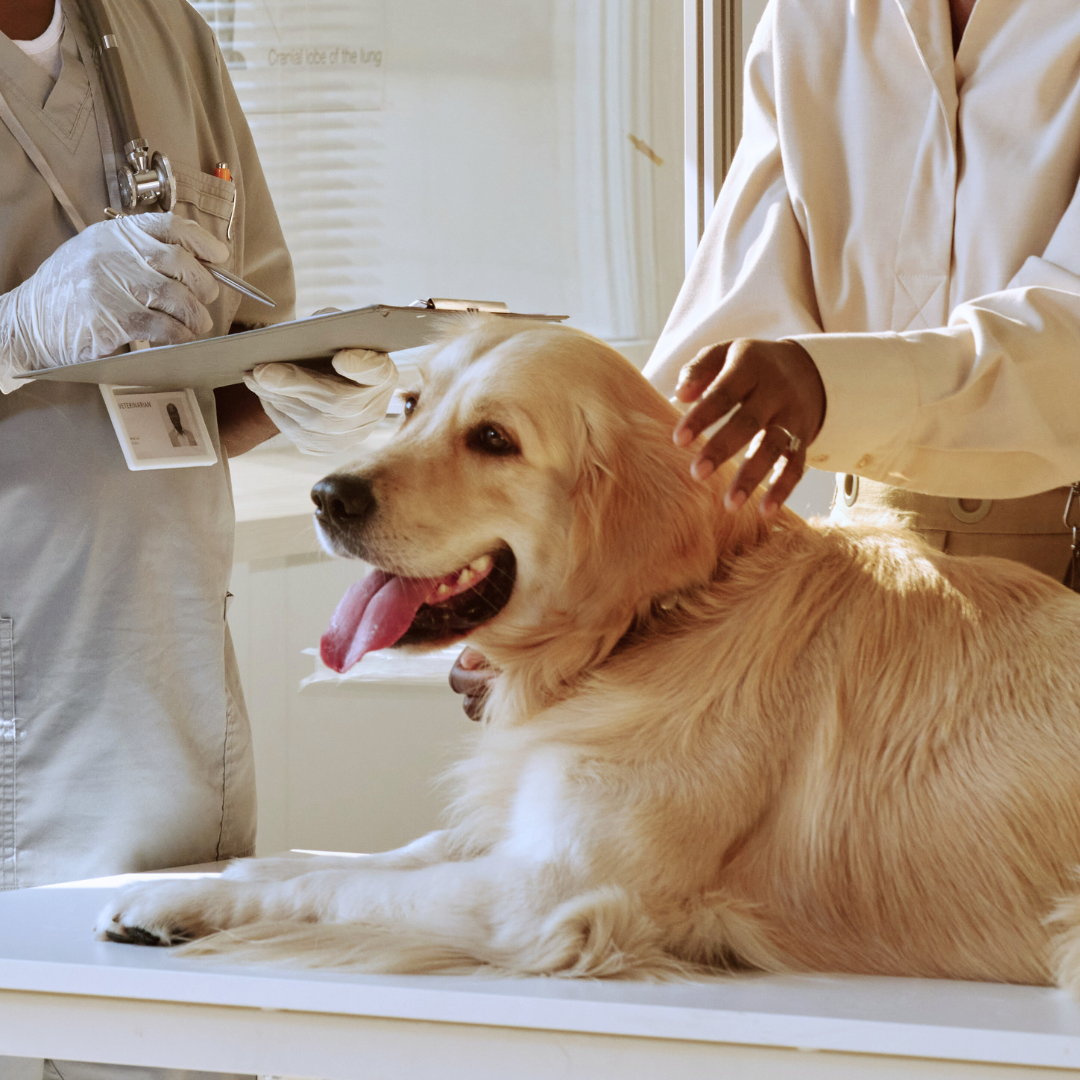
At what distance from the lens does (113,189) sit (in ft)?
4.69

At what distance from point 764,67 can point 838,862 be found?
0.90m

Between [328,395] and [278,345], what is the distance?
0.70ft

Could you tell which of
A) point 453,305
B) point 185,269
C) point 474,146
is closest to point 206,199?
point 185,269

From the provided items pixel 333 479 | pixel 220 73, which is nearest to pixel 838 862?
pixel 333 479

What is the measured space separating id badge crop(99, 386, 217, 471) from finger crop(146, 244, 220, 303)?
134 mm

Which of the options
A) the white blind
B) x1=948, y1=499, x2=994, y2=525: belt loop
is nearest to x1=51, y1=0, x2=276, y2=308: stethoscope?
x1=948, y1=499, x2=994, y2=525: belt loop

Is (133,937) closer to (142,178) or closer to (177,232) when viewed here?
(177,232)

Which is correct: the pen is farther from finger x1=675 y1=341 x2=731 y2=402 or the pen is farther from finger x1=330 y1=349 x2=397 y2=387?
finger x1=675 y1=341 x2=731 y2=402

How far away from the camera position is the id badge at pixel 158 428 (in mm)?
1309

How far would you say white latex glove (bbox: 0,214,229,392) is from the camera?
1279mm

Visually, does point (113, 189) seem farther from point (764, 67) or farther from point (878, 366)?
point (878, 366)

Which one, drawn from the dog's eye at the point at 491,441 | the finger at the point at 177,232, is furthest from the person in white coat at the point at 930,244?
the finger at the point at 177,232

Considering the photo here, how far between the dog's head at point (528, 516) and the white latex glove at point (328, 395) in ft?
0.71

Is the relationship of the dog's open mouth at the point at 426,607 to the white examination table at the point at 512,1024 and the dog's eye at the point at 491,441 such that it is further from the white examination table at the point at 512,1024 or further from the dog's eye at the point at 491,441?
the white examination table at the point at 512,1024
